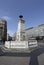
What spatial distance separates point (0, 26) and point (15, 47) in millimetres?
87866

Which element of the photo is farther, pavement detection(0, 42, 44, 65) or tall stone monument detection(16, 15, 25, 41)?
tall stone monument detection(16, 15, 25, 41)

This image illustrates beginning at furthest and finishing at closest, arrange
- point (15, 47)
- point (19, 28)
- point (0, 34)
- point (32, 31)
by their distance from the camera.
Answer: point (32, 31) → point (0, 34) → point (19, 28) → point (15, 47)

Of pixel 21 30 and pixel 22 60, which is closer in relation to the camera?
pixel 22 60

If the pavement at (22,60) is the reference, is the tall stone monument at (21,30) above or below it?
above

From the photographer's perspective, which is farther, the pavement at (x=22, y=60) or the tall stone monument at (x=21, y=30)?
the tall stone monument at (x=21, y=30)

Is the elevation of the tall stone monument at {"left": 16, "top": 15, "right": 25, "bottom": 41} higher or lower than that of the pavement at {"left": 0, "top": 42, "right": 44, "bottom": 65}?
higher

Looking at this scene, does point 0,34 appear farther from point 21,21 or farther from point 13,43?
point 13,43

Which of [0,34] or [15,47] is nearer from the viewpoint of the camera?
[15,47]

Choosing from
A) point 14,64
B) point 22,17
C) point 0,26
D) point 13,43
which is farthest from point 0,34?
point 14,64

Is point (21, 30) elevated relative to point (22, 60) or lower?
elevated

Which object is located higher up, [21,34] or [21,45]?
[21,34]

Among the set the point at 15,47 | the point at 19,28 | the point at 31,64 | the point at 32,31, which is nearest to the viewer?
the point at 31,64

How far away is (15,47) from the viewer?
24.5 m

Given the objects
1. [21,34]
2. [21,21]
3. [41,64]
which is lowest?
[41,64]
